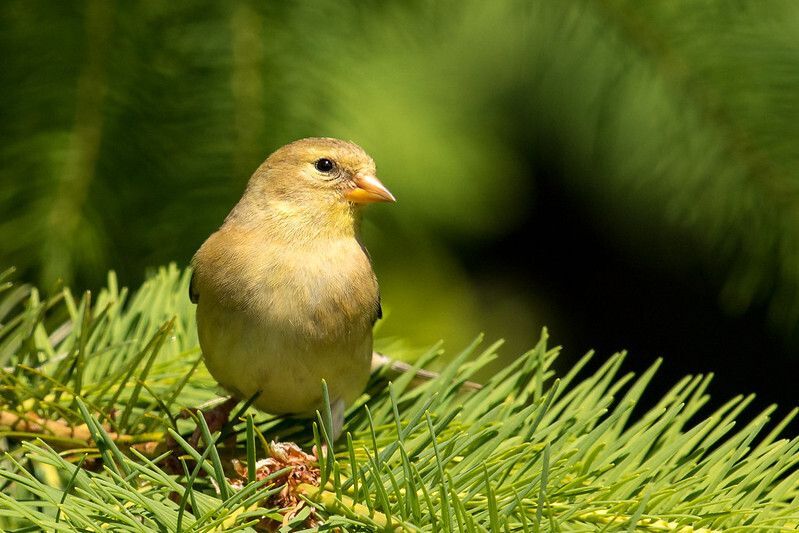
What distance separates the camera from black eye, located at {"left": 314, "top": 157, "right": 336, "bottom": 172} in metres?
3.05

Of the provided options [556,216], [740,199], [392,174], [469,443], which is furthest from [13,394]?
[556,216]

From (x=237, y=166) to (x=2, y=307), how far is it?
938 millimetres

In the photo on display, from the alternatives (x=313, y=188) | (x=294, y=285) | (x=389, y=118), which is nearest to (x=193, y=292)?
(x=294, y=285)

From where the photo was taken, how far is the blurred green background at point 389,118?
9.58 ft

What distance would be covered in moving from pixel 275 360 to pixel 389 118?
1.29 m

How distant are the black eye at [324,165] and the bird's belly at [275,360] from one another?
71cm

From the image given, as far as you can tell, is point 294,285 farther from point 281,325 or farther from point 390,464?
point 390,464

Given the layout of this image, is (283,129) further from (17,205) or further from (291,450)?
(291,450)

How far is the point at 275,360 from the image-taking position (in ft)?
8.11

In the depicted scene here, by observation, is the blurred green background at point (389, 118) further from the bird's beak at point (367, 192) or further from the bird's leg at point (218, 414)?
the bird's leg at point (218, 414)

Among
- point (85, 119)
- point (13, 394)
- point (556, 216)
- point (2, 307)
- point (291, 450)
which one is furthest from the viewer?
point (556, 216)

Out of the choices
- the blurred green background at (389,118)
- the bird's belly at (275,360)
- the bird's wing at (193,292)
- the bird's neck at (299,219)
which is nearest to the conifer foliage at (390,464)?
the bird's belly at (275,360)

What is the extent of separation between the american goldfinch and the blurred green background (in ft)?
0.56

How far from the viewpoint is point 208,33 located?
9.72 ft
